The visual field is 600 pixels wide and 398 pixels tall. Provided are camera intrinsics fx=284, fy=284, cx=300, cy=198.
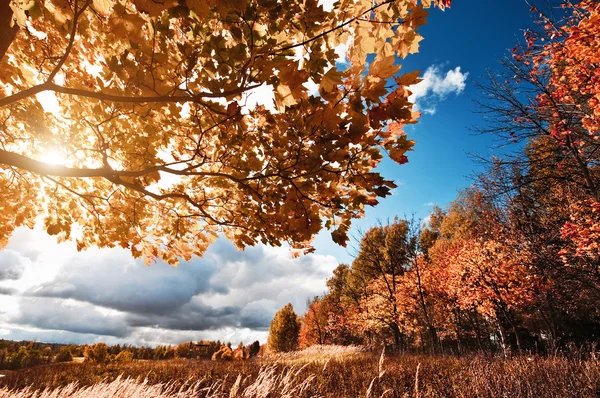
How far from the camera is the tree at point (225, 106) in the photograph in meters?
1.57

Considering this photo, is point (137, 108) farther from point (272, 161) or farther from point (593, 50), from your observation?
point (593, 50)

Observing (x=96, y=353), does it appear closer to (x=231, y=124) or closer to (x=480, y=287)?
(x=231, y=124)

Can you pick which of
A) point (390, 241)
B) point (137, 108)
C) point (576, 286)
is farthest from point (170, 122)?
point (390, 241)

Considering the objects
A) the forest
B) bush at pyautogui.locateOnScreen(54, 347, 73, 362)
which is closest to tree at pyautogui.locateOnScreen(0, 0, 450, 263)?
the forest

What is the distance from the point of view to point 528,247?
8852mm

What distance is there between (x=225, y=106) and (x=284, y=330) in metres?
35.9

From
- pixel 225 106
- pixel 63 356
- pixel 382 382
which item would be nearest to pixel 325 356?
pixel 382 382

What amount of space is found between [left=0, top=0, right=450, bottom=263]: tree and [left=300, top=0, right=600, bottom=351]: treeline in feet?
17.2

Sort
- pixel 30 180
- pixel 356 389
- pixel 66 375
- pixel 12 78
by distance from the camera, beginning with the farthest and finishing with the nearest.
Answer: pixel 66 375 < pixel 356 389 < pixel 30 180 < pixel 12 78

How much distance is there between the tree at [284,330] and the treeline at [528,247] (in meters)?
3.13

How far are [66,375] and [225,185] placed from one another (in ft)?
42.8

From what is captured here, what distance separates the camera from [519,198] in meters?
9.76

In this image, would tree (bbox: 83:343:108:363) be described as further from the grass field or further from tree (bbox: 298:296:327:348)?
tree (bbox: 298:296:327:348)

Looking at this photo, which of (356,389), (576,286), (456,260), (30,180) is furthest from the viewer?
(456,260)
